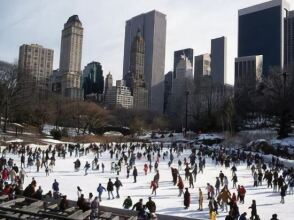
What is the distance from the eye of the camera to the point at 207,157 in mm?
44438

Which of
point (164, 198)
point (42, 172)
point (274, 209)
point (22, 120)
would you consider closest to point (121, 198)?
point (164, 198)

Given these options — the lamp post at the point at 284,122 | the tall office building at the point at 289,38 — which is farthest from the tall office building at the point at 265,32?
the lamp post at the point at 284,122

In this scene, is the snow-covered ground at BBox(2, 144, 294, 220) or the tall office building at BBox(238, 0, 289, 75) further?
the tall office building at BBox(238, 0, 289, 75)

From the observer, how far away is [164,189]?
24.5m

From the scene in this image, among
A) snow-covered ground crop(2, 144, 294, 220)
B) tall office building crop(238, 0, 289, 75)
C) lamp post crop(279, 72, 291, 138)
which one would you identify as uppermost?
tall office building crop(238, 0, 289, 75)

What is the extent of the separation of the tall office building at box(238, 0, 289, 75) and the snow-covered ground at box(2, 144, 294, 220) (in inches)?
5109

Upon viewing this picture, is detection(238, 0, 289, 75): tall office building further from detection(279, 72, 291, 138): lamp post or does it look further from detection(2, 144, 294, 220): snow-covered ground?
detection(2, 144, 294, 220): snow-covered ground

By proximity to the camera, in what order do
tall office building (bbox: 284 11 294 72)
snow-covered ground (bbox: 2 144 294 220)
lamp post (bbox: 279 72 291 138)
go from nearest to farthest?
1. snow-covered ground (bbox: 2 144 294 220)
2. lamp post (bbox: 279 72 291 138)
3. tall office building (bbox: 284 11 294 72)

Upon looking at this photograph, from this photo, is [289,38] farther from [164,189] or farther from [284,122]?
[164,189]

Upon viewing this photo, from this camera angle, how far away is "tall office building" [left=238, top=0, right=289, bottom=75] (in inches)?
6127

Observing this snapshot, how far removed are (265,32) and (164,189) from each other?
145513 mm

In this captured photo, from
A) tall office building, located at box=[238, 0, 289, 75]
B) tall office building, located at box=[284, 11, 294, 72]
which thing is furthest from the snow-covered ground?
tall office building, located at box=[284, 11, 294, 72]

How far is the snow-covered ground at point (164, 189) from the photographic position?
19.1 metres

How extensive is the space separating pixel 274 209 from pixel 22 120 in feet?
203
